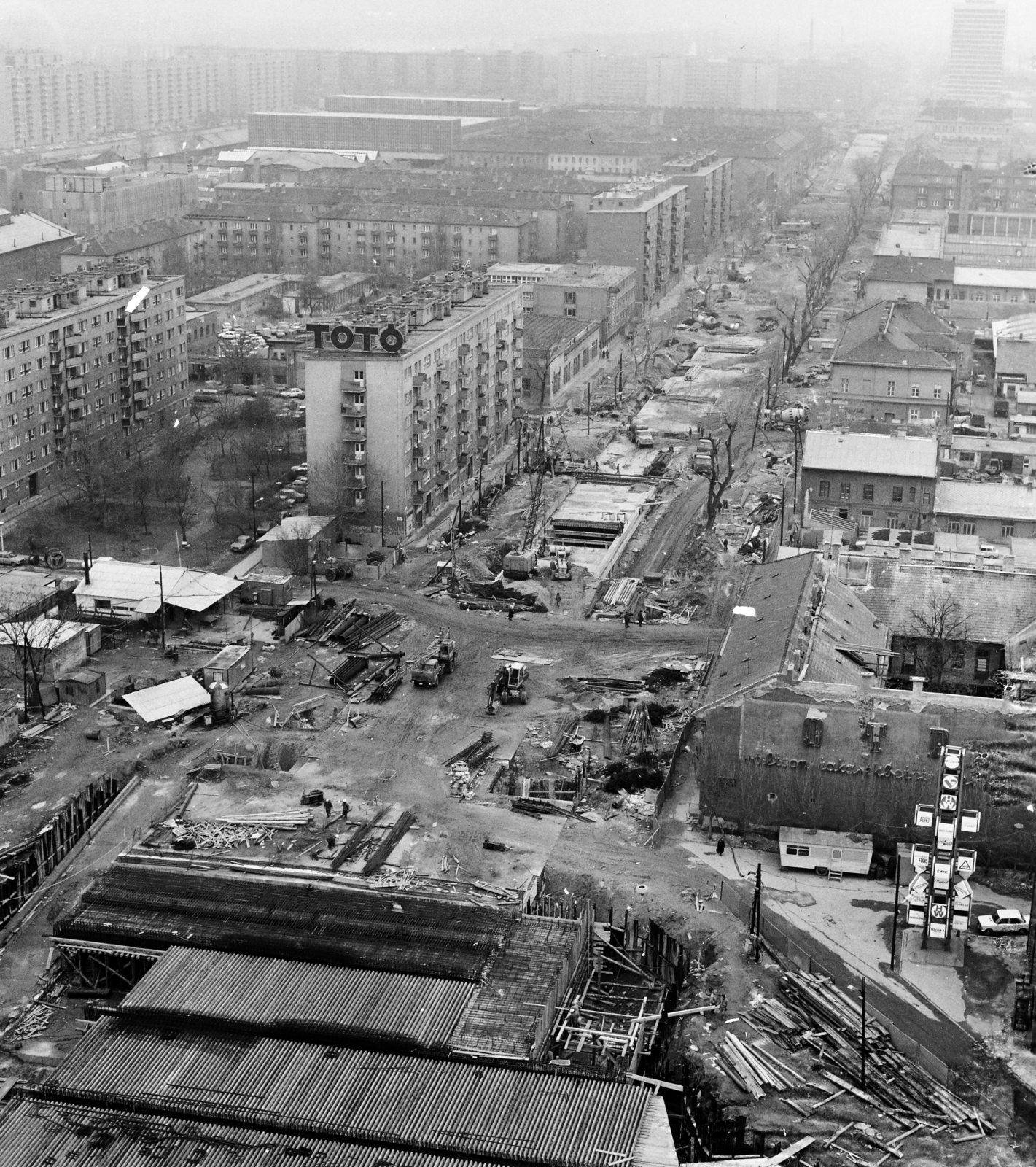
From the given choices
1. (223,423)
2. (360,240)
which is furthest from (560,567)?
(360,240)

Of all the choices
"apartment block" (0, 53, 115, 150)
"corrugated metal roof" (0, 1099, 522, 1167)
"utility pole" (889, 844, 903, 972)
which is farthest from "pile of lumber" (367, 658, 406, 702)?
"apartment block" (0, 53, 115, 150)

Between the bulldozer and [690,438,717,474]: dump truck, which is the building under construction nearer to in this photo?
the bulldozer

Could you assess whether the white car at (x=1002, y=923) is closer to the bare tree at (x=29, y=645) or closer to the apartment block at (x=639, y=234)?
the bare tree at (x=29, y=645)

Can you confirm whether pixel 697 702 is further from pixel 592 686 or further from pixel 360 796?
pixel 360 796

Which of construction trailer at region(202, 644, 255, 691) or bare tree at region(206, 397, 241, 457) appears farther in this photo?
bare tree at region(206, 397, 241, 457)

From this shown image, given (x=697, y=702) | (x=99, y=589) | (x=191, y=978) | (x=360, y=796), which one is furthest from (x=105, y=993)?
(x=99, y=589)
